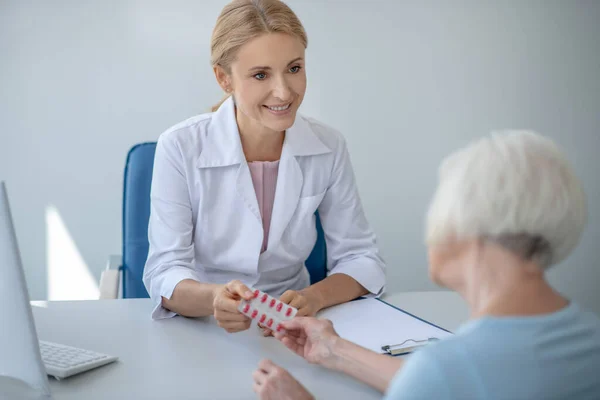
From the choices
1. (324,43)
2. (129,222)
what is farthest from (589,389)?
(324,43)

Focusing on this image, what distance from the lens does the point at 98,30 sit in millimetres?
3064

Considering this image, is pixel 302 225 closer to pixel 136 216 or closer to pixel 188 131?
pixel 188 131

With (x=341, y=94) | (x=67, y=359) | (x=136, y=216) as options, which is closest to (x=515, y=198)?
(x=67, y=359)

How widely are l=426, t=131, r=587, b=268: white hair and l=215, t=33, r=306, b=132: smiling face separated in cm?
98

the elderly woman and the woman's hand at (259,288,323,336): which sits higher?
the elderly woman

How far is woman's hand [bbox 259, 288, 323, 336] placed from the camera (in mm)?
1608

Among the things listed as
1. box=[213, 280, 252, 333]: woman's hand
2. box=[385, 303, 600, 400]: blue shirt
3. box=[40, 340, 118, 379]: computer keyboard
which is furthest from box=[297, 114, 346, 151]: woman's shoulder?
box=[385, 303, 600, 400]: blue shirt

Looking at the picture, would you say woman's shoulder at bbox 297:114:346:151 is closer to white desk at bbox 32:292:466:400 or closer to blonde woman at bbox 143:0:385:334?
blonde woman at bbox 143:0:385:334

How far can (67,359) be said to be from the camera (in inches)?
53.2

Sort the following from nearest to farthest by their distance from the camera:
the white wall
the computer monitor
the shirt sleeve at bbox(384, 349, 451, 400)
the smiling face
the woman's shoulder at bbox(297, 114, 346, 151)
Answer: the shirt sleeve at bbox(384, 349, 451, 400)
the computer monitor
the smiling face
the woman's shoulder at bbox(297, 114, 346, 151)
the white wall

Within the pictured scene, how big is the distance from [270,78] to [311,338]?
0.79 m

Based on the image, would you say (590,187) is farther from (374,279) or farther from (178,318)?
(178,318)

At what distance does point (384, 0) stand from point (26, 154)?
73.2 inches

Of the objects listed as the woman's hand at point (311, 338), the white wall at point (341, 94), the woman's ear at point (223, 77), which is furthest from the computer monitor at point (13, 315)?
the white wall at point (341, 94)
